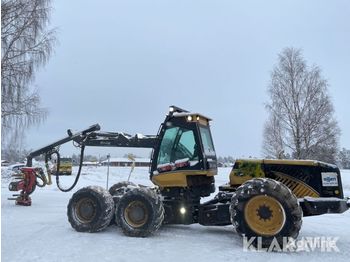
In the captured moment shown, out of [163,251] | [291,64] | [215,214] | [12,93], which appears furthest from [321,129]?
[163,251]

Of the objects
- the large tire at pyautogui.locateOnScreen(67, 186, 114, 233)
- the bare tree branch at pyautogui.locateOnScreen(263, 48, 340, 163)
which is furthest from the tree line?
the large tire at pyautogui.locateOnScreen(67, 186, 114, 233)

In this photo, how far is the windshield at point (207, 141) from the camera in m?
8.45

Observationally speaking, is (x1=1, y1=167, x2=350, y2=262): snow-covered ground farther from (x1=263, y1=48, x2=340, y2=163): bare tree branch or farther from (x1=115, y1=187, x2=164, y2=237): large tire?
(x1=263, y1=48, x2=340, y2=163): bare tree branch

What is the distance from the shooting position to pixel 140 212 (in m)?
7.97

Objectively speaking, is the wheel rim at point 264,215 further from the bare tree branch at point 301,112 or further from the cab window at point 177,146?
the bare tree branch at point 301,112

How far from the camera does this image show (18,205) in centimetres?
1261

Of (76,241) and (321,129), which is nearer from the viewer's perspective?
(76,241)

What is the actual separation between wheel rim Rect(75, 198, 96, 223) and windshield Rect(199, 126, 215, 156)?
8.41 ft

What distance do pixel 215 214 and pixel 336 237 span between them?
8.10 feet

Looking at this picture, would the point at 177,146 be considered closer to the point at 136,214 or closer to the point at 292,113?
the point at 136,214

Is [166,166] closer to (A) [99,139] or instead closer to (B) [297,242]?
(A) [99,139]

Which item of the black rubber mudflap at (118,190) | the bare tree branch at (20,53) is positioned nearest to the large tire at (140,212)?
the black rubber mudflap at (118,190)

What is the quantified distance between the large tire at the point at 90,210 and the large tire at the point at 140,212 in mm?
299

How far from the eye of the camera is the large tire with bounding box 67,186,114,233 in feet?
26.9
